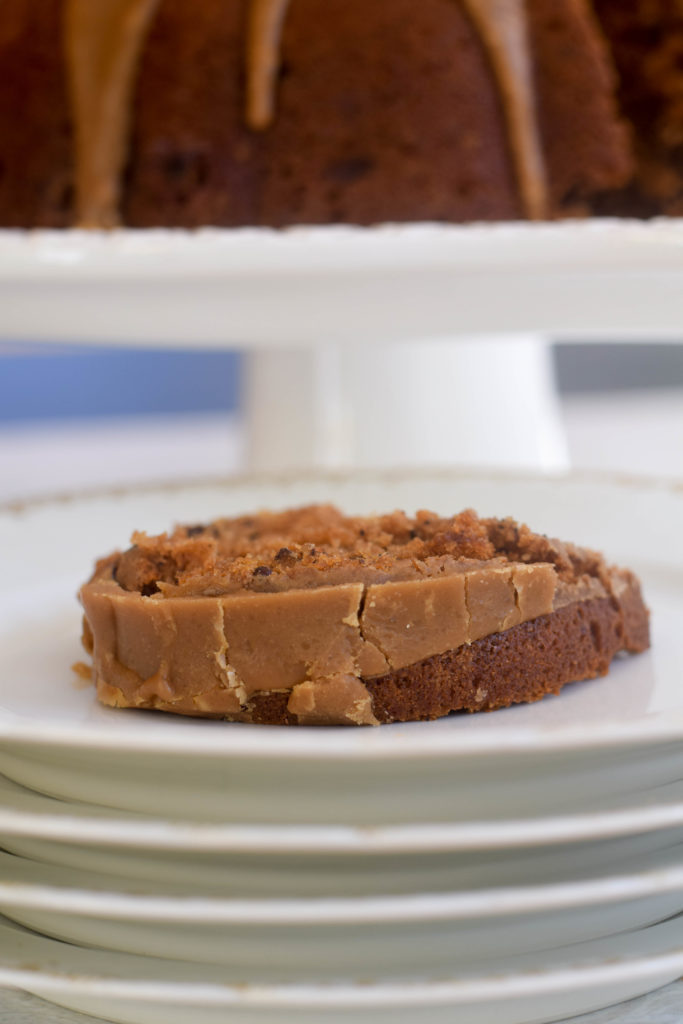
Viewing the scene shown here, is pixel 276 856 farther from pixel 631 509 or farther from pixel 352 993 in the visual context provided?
pixel 631 509

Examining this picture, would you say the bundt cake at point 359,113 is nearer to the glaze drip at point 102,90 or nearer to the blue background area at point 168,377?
the glaze drip at point 102,90

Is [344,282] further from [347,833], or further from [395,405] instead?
[395,405]

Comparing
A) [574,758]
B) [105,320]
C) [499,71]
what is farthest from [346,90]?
[574,758]

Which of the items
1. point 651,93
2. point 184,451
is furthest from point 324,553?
point 184,451

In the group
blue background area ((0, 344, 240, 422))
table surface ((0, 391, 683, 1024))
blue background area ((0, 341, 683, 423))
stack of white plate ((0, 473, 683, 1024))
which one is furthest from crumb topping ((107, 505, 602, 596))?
blue background area ((0, 341, 683, 423))

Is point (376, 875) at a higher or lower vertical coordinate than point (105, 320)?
lower

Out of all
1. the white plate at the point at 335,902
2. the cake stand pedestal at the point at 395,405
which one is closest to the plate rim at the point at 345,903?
the white plate at the point at 335,902
